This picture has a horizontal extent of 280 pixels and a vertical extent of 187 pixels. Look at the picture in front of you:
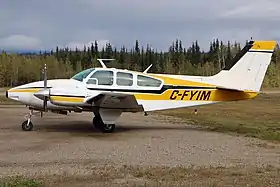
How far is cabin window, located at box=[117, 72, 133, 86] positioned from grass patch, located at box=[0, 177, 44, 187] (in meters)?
9.30

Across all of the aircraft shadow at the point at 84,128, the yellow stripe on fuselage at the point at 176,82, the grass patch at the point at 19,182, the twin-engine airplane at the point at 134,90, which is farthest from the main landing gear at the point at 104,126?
the grass patch at the point at 19,182

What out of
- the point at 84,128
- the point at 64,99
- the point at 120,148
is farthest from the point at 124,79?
the point at 120,148

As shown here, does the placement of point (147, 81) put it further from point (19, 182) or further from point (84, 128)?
point (19, 182)

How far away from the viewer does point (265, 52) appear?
18.5m

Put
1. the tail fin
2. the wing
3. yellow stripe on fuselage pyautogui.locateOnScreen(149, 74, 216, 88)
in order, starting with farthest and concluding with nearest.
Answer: the tail fin, yellow stripe on fuselage pyautogui.locateOnScreen(149, 74, 216, 88), the wing

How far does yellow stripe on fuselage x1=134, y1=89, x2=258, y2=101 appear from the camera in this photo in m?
17.9

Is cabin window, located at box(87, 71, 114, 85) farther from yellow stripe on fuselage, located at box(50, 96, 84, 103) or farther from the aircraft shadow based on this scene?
the aircraft shadow

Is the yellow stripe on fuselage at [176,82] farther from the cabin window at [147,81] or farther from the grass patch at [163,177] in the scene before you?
the grass patch at [163,177]

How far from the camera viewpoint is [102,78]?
56.1ft

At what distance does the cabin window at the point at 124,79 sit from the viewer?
17297mm

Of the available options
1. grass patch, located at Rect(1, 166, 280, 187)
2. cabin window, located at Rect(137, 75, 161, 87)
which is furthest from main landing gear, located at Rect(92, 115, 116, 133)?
grass patch, located at Rect(1, 166, 280, 187)

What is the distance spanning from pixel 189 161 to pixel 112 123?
6.60 metres

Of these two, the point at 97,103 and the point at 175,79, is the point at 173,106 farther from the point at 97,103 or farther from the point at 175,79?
the point at 97,103

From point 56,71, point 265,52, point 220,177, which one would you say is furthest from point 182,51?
point 220,177
